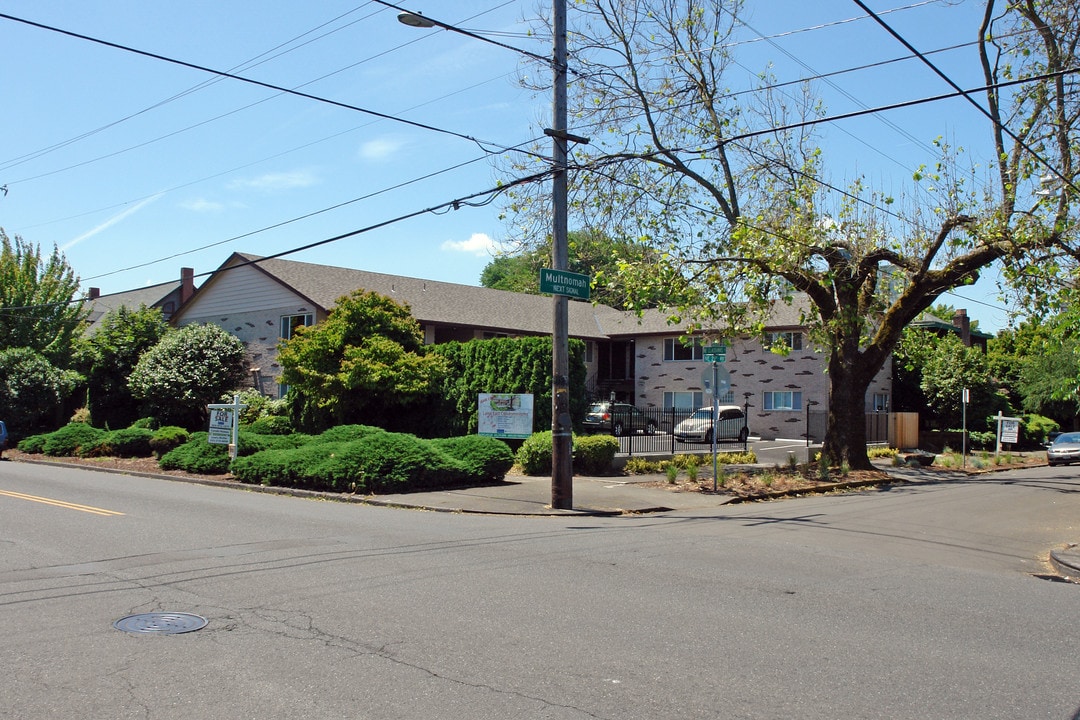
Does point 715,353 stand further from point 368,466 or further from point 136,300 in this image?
point 136,300

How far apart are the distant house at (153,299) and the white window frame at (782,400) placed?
2823 cm

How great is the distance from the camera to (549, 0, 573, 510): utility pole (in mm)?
16000

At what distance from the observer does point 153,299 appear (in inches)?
2103

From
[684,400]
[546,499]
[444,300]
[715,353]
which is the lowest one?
[546,499]

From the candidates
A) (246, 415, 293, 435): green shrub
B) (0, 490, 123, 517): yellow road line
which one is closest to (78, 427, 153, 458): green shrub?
(246, 415, 293, 435): green shrub

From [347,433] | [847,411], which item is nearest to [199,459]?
[347,433]

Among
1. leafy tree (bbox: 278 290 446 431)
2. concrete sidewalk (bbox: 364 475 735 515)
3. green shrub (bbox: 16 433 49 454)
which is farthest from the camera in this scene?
green shrub (bbox: 16 433 49 454)

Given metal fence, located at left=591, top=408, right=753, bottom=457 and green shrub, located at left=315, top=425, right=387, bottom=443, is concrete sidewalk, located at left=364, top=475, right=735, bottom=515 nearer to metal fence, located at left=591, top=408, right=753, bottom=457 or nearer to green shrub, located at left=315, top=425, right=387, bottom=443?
green shrub, located at left=315, top=425, right=387, bottom=443

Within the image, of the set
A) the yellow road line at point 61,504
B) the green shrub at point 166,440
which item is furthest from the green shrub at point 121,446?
the yellow road line at point 61,504

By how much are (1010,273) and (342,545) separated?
16.7 m

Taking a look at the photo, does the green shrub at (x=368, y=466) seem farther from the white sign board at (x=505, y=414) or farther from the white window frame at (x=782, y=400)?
the white window frame at (x=782, y=400)

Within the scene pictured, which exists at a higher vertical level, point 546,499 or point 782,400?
point 782,400

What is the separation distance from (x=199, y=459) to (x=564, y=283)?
459 inches

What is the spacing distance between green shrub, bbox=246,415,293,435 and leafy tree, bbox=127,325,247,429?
599cm
